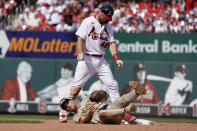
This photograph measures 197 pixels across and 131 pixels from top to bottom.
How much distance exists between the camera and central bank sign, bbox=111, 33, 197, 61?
17.1 metres

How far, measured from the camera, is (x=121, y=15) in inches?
728

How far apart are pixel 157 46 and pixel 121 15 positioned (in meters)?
1.98

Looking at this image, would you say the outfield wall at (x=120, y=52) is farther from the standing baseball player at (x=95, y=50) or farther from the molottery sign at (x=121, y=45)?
the standing baseball player at (x=95, y=50)

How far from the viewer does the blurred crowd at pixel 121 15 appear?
1794 cm

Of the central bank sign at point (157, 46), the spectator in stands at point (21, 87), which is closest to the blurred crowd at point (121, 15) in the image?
the central bank sign at point (157, 46)

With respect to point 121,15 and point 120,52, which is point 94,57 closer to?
point 120,52

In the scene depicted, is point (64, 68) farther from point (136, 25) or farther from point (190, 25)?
point (190, 25)

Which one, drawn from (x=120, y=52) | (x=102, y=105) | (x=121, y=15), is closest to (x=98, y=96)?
(x=102, y=105)

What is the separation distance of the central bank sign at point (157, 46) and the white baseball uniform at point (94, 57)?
6.53 meters

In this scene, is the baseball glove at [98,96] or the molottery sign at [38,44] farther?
the molottery sign at [38,44]

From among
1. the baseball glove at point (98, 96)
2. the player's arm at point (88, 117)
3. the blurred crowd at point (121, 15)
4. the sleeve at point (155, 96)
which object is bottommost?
the sleeve at point (155, 96)

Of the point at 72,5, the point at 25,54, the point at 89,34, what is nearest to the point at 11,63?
the point at 25,54

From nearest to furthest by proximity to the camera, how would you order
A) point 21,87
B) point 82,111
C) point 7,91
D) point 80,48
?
point 82,111 → point 80,48 → point 7,91 → point 21,87

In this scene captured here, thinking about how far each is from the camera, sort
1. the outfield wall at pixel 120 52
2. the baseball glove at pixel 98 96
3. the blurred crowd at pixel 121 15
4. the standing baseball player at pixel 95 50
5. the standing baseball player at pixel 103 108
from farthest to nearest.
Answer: the blurred crowd at pixel 121 15
the outfield wall at pixel 120 52
the standing baseball player at pixel 95 50
the baseball glove at pixel 98 96
the standing baseball player at pixel 103 108
